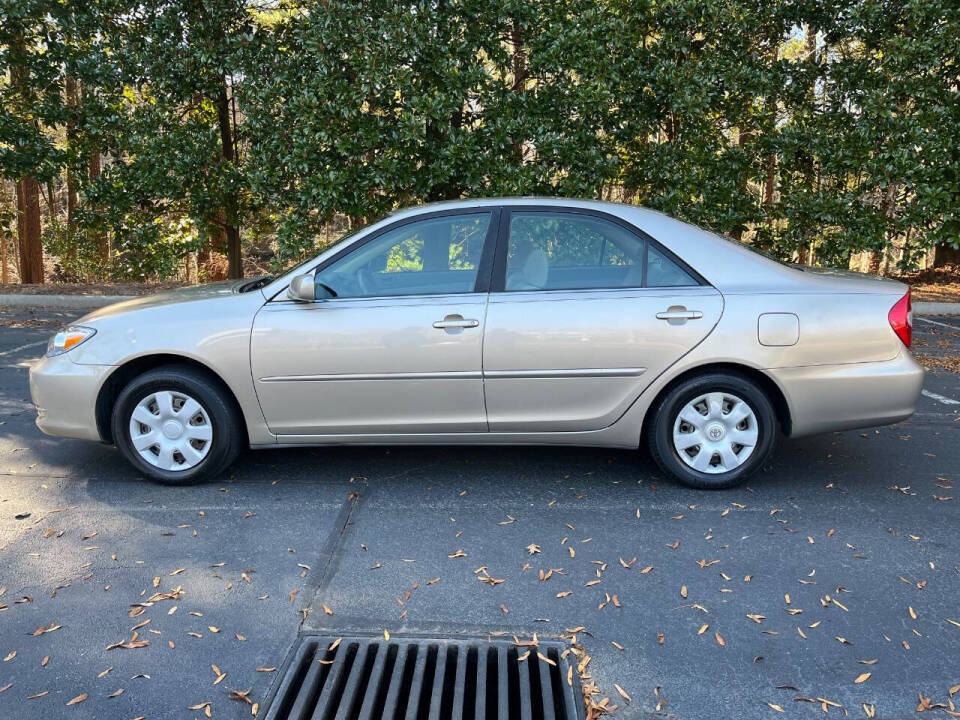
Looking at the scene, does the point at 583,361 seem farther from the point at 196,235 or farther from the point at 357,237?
the point at 196,235

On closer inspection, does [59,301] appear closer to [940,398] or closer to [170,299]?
[170,299]

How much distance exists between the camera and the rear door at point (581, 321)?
14.9ft

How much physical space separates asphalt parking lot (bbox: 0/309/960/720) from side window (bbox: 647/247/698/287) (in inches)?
46.5

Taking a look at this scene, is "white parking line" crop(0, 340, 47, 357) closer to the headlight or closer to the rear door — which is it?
the headlight

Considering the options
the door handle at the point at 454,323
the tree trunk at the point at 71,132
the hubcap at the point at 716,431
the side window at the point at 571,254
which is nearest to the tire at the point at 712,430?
the hubcap at the point at 716,431

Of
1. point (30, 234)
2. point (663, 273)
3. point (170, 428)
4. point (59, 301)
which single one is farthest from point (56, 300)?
point (663, 273)

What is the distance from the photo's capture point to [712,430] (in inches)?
184

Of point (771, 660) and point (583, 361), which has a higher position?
point (583, 361)

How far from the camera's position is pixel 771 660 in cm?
307

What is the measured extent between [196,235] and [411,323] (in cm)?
969

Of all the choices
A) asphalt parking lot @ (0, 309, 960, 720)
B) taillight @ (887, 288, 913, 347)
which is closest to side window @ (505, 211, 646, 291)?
asphalt parking lot @ (0, 309, 960, 720)

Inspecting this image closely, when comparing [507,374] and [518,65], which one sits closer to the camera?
[507,374]

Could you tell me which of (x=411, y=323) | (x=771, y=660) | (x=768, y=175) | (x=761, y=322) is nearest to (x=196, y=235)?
(x=768, y=175)

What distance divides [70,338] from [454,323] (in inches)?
88.2
